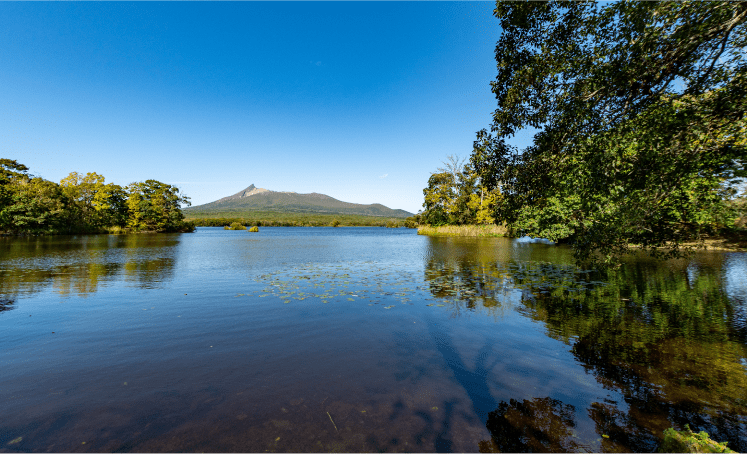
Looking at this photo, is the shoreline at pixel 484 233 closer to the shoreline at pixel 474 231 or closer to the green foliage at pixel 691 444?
the shoreline at pixel 474 231

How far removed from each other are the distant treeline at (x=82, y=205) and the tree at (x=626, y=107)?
81563 mm

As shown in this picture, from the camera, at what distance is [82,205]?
71625 mm

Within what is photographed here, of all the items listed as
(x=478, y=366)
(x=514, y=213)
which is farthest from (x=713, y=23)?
(x=478, y=366)

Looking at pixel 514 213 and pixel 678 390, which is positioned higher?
pixel 514 213

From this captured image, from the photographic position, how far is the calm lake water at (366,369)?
4.70 metres

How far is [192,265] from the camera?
78.9ft

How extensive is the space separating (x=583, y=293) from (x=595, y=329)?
6084mm

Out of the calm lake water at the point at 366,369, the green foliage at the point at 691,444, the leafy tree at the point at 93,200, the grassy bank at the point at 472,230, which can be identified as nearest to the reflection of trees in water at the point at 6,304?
the calm lake water at the point at 366,369

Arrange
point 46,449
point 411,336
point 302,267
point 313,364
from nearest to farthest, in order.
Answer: point 46,449 → point 313,364 → point 411,336 → point 302,267

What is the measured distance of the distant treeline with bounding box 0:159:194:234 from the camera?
182ft

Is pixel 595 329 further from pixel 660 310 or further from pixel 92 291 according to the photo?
pixel 92 291

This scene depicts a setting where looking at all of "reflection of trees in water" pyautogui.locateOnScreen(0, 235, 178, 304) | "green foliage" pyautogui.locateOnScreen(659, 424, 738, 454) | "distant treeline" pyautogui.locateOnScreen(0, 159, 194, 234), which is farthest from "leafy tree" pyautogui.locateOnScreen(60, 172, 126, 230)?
"green foliage" pyautogui.locateOnScreen(659, 424, 738, 454)

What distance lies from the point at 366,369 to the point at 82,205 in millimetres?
95295

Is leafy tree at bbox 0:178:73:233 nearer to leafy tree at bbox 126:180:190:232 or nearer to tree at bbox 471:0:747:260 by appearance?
leafy tree at bbox 126:180:190:232
